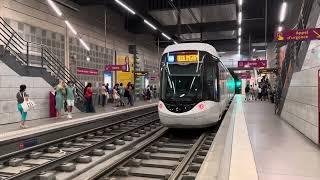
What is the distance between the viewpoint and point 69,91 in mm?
17000

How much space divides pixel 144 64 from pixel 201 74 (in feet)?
93.2

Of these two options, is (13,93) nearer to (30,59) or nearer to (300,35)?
(30,59)

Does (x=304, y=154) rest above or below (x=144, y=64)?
below

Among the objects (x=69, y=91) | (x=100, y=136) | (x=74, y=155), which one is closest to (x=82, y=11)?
(x=69, y=91)

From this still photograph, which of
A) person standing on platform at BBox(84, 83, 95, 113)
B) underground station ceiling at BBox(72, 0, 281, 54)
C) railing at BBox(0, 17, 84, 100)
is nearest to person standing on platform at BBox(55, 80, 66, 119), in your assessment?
railing at BBox(0, 17, 84, 100)

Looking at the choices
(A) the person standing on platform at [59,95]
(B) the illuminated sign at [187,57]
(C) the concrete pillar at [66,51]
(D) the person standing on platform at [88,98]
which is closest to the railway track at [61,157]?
(B) the illuminated sign at [187,57]

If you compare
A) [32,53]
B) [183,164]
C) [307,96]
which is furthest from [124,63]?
[183,164]

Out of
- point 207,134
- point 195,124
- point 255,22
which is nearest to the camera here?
point 195,124

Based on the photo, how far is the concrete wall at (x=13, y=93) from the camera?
1472cm

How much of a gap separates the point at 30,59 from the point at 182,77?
33.6ft

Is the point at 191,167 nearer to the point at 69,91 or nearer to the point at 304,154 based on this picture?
the point at 304,154

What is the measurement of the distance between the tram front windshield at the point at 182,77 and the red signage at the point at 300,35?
2.84 meters

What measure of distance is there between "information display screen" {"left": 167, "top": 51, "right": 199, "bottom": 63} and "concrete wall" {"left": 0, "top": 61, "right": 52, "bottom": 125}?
7278 millimetres

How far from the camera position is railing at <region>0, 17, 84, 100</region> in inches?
643
